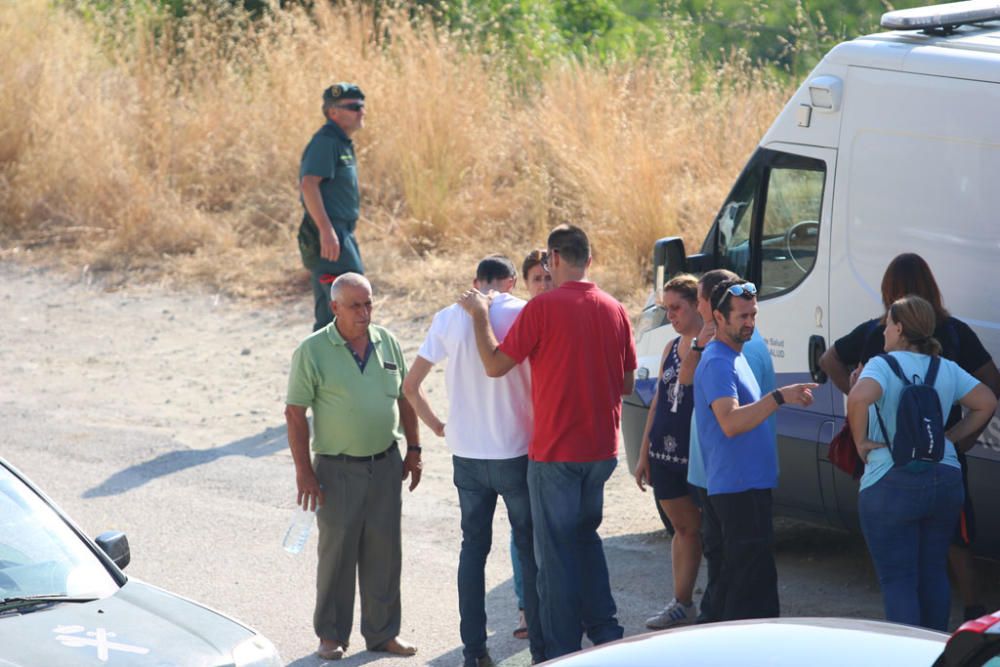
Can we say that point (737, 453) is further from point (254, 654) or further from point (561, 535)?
point (254, 654)

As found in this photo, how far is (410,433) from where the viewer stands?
6.24 m

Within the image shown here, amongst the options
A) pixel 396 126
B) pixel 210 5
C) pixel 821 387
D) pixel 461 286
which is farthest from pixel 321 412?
pixel 210 5

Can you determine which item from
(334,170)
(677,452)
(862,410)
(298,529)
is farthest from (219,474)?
(862,410)

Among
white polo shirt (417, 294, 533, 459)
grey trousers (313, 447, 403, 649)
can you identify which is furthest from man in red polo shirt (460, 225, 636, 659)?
grey trousers (313, 447, 403, 649)

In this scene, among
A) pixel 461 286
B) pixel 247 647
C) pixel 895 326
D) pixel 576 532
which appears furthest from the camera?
pixel 461 286

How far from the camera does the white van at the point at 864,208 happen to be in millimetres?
5738

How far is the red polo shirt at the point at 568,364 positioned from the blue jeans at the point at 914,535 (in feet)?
3.51

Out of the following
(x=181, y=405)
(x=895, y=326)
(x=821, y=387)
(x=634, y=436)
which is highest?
(x=895, y=326)

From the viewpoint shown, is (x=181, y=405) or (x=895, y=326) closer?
(x=895, y=326)

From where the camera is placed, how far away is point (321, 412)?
6.02 m

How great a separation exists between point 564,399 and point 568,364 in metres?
0.14

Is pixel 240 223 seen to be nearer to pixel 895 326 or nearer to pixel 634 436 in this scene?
pixel 634 436

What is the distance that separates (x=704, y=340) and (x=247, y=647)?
89.1 inches

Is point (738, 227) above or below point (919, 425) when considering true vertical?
above
